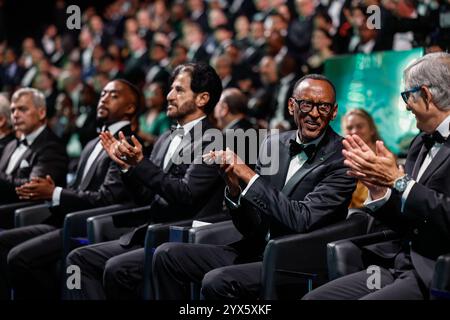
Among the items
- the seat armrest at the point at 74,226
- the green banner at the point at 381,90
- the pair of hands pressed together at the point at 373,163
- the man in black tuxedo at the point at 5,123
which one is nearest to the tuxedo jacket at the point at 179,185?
the seat armrest at the point at 74,226

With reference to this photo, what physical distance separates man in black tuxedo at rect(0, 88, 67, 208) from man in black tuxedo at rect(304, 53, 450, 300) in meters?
2.70

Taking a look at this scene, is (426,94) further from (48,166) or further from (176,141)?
(48,166)

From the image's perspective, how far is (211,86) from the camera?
4.42 m

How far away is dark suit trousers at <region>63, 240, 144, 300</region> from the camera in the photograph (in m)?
3.99

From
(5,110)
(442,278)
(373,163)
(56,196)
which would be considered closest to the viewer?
(442,278)

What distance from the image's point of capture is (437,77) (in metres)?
3.01

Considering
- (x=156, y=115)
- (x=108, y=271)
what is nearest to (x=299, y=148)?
(x=108, y=271)

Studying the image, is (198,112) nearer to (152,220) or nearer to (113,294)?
(152,220)

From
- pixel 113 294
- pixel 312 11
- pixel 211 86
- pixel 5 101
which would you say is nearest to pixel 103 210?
pixel 113 294

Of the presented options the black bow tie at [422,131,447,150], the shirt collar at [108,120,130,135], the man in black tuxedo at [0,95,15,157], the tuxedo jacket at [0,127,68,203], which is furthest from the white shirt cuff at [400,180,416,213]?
the man in black tuxedo at [0,95,15,157]

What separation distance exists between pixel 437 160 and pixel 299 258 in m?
0.77
